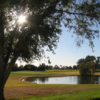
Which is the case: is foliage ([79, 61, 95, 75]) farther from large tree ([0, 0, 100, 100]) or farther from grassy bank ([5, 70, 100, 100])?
large tree ([0, 0, 100, 100])

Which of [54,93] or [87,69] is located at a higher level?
[87,69]

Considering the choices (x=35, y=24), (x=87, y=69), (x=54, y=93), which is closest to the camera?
(x=35, y=24)

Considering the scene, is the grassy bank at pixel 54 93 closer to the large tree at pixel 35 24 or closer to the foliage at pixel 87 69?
the large tree at pixel 35 24

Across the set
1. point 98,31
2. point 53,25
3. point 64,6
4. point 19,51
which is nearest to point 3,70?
point 19,51

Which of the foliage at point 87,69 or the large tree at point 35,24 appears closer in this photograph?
the large tree at point 35,24

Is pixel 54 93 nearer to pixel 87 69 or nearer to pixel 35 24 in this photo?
pixel 35 24

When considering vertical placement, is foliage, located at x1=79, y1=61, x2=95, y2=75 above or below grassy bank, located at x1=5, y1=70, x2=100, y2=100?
above

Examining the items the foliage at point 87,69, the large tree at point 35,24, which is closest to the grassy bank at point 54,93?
the large tree at point 35,24

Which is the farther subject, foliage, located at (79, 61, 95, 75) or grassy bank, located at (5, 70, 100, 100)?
foliage, located at (79, 61, 95, 75)

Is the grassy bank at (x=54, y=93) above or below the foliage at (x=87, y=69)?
below

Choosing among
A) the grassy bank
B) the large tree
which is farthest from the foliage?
the large tree

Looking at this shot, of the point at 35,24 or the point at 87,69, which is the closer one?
the point at 35,24

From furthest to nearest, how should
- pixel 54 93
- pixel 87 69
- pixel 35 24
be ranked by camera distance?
1. pixel 87 69
2. pixel 54 93
3. pixel 35 24

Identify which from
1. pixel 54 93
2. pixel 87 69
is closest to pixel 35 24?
pixel 54 93
